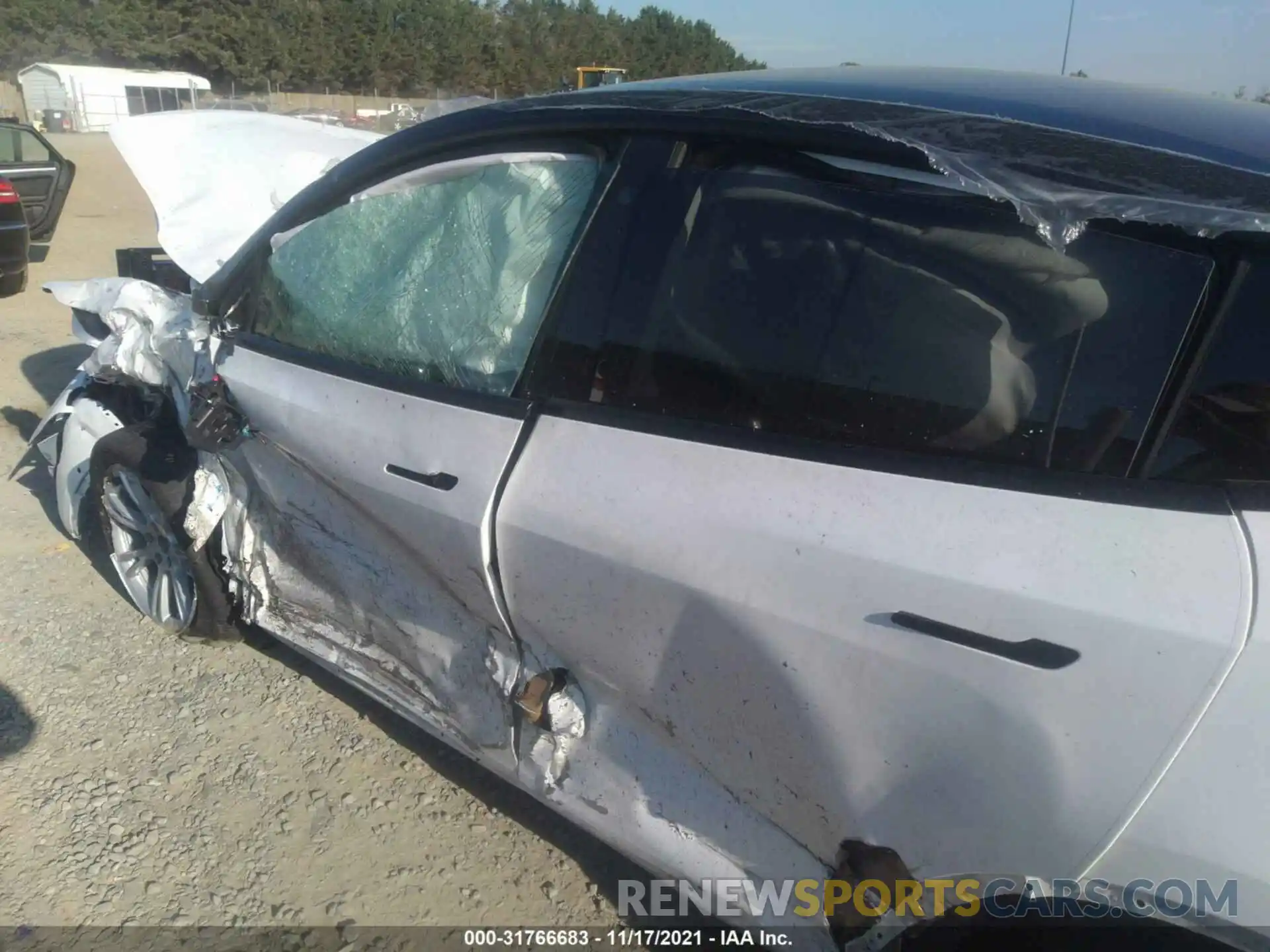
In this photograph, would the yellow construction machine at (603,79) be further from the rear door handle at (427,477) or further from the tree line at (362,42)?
the tree line at (362,42)

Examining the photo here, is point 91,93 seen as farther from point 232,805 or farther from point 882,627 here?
point 882,627

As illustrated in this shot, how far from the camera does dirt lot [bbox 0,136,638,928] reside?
227cm

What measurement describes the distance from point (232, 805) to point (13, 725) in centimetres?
82

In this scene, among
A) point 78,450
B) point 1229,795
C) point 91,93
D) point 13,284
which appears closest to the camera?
point 1229,795

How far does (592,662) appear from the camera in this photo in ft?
6.19

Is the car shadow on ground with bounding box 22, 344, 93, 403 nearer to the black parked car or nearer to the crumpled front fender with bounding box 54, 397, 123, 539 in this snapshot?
the crumpled front fender with bounding box 54, 397, 123, 539

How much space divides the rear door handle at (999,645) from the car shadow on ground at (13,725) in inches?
103

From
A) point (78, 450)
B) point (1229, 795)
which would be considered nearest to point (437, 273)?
point (1229, 795)

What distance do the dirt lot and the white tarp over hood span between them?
139cm

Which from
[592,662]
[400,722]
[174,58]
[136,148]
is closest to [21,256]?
[136,148]

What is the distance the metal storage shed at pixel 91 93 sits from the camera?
4009 cm

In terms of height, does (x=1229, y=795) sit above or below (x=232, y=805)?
above

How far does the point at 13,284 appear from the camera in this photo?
8.07 meters

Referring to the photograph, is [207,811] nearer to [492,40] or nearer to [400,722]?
[400,722]
